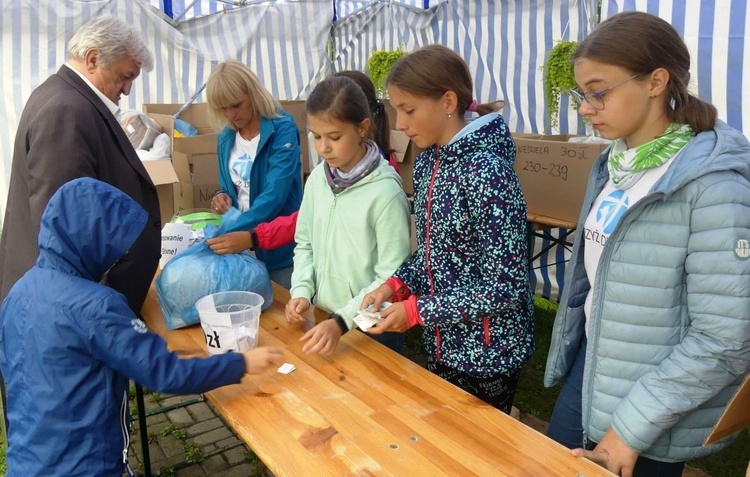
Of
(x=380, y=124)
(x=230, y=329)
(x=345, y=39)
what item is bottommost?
(x=230, y=329)

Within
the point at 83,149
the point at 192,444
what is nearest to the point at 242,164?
the point at 83,149

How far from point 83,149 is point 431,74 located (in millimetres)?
1215

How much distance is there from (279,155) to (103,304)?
1541mm

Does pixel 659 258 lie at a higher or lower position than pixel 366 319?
higher

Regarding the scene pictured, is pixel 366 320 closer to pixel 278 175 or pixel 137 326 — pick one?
pixel 137 326

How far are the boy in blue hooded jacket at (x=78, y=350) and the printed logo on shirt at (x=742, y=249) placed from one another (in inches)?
49.4

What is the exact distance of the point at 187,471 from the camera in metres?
2.93

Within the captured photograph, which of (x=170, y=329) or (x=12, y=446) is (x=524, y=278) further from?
(x=12, y=446)

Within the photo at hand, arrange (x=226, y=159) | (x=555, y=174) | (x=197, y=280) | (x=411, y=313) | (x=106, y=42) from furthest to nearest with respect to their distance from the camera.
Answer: (x=555, y=174)
(x=226, y=159)
(x=106, y=42)
(x=197, y=280)
(x=411, y=313)

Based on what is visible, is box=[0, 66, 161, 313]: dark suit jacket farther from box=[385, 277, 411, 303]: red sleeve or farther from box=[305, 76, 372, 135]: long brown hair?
box=[385, 277, 411, 303]: red sleeve

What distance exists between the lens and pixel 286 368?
5.66 feet

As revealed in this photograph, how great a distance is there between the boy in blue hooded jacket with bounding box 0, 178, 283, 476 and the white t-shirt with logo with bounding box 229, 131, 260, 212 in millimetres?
1456

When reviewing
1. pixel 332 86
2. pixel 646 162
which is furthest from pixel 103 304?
pixel 646 162

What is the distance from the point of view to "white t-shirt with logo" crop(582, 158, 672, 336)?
1.38 m
